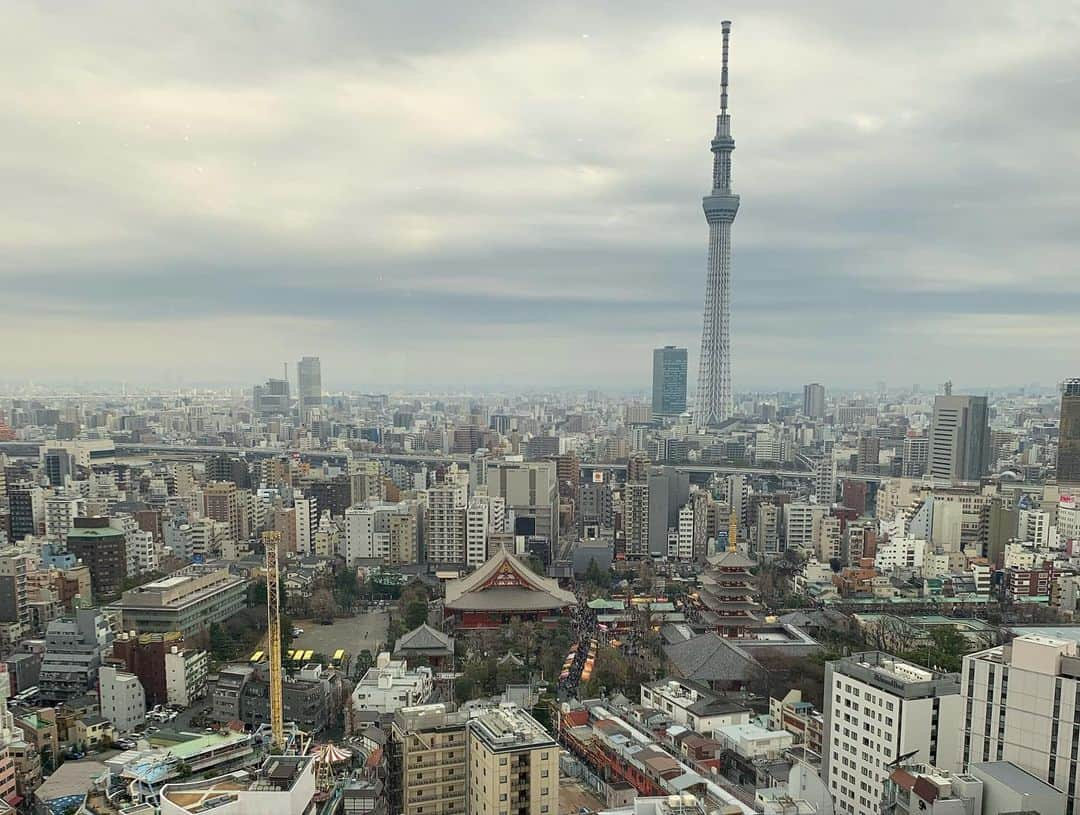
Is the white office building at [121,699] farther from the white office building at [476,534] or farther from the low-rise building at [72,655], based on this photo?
the white office building at [476,534]

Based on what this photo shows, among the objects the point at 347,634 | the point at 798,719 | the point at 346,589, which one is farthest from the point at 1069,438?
the point at 347,634

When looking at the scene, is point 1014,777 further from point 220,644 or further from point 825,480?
point 825,480

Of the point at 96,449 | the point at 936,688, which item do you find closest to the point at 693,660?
the point at 936,688

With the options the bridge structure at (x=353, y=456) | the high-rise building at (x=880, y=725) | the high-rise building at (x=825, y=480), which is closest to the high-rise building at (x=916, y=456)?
the bridge structure at (x=353, y=456)

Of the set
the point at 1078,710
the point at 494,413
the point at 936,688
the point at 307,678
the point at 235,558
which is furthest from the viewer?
the point at 494,413

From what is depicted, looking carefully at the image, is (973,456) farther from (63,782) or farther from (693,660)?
(63,782)

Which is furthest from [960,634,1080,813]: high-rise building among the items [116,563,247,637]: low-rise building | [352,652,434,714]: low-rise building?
[116,563,247,637]: low-rise building
